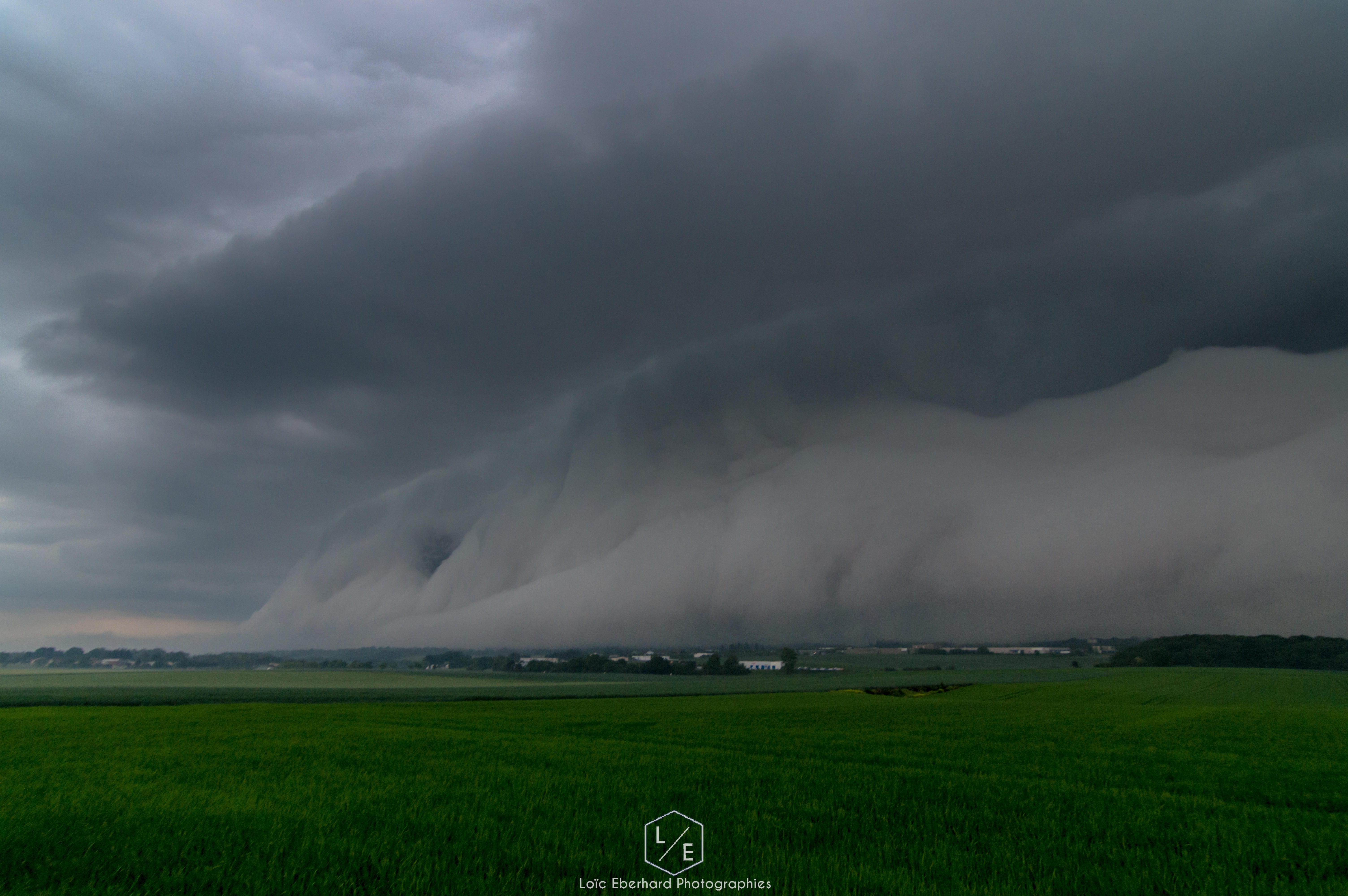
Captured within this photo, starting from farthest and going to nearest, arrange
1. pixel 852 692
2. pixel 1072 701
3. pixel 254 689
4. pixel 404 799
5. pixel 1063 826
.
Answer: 1. pixel 254 689
2. pixel 852 692
3. pixel 1072 701
4. pixel 404 799
5. pixel 1063 826

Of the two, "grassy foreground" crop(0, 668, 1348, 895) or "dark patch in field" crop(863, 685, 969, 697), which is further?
"dark patch in field" crop(863, 685, 969, 697)

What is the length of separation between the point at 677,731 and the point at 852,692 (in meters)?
76.4

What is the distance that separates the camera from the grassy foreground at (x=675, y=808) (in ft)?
28.0

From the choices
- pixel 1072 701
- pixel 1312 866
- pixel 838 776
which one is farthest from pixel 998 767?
pixel 1072 701

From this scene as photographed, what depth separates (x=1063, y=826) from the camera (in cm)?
1188

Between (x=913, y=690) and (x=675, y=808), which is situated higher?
(x=675, y=808)

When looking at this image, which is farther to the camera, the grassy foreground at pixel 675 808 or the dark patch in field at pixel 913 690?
the dark patch in field at pixel 913 690

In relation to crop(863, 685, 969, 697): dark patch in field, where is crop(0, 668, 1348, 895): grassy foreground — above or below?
above

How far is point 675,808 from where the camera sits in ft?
42.3

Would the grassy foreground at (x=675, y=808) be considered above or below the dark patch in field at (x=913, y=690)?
above

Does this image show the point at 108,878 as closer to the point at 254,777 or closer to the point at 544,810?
the point at 544,810

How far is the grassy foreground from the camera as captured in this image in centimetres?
855

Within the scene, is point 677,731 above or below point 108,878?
below

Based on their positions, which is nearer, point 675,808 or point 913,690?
point 675,808
